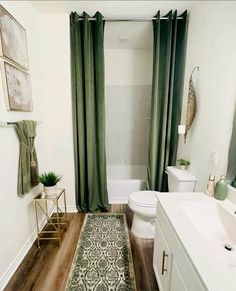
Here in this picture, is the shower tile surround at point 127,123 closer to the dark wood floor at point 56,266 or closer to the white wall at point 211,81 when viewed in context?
the white wall at point 211,81

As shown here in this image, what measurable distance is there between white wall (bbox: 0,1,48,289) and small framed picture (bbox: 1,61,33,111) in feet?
0.18

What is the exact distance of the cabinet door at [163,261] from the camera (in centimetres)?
99

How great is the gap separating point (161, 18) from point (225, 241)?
7.71 feet

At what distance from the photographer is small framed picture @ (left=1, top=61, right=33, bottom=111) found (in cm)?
134

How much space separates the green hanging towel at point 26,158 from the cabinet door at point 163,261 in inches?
50.2

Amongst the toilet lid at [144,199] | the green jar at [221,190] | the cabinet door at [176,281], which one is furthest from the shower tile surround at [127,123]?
the cabinet door at [176,281]

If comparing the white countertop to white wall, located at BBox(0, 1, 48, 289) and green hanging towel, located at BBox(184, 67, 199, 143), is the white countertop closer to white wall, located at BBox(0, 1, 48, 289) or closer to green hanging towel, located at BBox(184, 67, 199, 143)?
green hanging towel, located at BBox(184, 67, 199, 143)

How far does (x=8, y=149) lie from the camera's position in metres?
1.38

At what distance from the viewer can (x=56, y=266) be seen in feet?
4.89

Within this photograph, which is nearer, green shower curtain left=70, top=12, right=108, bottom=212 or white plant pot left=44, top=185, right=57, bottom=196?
white plant pot left=44, top=185, right=57, bottom=196

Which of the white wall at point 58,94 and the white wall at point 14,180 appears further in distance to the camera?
the white wall at point 58,94

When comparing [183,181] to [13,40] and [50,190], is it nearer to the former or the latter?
[50,190]

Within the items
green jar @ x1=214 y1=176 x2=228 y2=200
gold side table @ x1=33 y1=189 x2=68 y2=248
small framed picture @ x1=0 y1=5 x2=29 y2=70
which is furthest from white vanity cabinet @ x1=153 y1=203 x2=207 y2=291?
small framed picture @ x1=0 y1=5 x2=29 y2=70

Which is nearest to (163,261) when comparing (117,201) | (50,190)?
(50,190)
